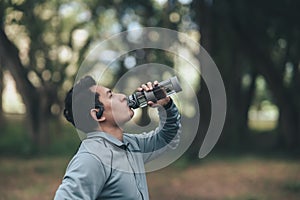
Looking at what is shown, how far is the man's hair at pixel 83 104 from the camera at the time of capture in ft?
7.74

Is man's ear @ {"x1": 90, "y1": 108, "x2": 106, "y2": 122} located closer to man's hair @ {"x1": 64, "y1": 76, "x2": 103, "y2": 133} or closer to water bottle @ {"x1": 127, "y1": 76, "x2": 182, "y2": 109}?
man's hair @ {"x1": 64, "y1": 76, "x2": 103, "y2": 133}

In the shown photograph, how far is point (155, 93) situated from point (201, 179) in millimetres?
8325

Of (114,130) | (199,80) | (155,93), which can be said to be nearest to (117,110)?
(114,130)

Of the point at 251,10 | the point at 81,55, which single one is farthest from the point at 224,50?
the point at 81,55

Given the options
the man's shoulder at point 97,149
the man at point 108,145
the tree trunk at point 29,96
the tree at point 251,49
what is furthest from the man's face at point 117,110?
the tree trunk at point 29,96

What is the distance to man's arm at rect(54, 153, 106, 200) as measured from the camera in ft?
6.62

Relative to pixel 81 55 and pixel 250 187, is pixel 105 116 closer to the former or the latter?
pixel 250 187

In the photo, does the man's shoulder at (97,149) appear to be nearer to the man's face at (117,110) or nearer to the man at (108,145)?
the man at (108,145)

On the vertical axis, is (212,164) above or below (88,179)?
below

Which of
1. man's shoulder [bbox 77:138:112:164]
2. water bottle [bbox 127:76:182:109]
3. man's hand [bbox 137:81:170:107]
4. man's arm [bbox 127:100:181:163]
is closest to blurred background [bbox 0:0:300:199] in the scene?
man's arm [bbox 127:100:181:163]

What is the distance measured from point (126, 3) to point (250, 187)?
530 cm

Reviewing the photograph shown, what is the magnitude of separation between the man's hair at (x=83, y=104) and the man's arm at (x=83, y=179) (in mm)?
256

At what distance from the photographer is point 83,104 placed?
2.37 metres

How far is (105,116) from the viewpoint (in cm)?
236
